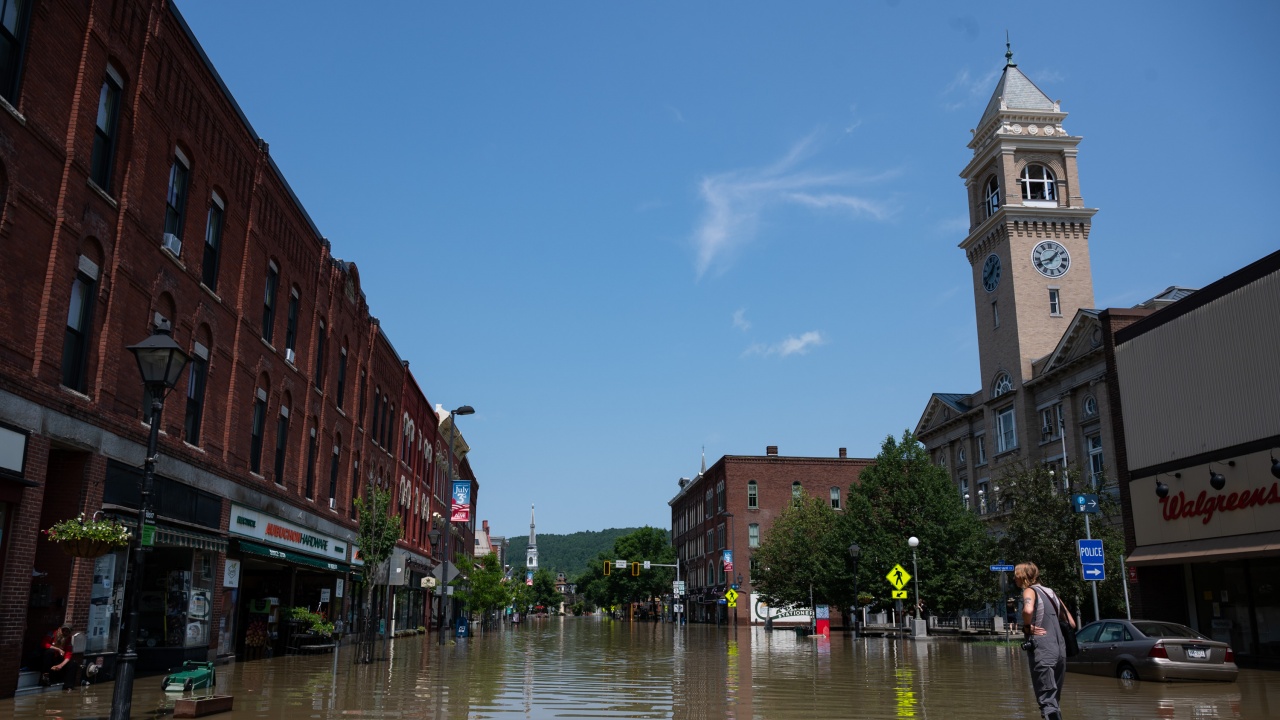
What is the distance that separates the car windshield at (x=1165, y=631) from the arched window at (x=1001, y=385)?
3737 cm

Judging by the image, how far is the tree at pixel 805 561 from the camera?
50969 millimetres

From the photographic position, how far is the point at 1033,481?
112ft

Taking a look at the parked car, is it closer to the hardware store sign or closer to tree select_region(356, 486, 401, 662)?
tree select_region(356, 486, 401, 662)

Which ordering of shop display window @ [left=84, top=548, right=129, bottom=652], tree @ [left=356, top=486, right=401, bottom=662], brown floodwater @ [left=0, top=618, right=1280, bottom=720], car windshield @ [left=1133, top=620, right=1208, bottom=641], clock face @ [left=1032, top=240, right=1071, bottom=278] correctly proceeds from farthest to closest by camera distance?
clock face @ [left=1032, top=240, right=1071, bottom=278] → tree @ [left=356, top=486, right=401, bottom=662] → car windshield @ [left=1133, top=620, right=1208, bottom=641] → shop display window @ [left=84, top=548, right=129, bottom=652] → brown floodwater @ [left=0, top=618, right=1280, bottom=720]

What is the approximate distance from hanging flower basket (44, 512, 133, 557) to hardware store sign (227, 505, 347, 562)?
10167 mm

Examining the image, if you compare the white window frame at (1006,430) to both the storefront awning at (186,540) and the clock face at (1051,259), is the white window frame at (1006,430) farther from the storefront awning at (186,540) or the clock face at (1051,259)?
the storefront awning at (186,540)

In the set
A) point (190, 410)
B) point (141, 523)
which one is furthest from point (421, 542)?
point (141, 523)

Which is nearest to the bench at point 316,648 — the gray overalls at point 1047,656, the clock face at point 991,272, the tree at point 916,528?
the gray overalls at point 1047,656

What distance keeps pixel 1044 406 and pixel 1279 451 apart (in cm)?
3024

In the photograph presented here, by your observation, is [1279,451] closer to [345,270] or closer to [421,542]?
[345,270]

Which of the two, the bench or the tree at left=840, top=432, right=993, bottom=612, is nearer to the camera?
the bench

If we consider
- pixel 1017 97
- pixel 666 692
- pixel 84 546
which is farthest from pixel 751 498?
pixel 84 546

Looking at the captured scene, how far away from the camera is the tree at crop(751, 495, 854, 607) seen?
2007 inches

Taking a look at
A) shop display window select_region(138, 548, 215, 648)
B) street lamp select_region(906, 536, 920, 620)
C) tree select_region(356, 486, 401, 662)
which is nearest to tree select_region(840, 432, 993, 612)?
street lamp select_region(906, 536, 920, 620)
